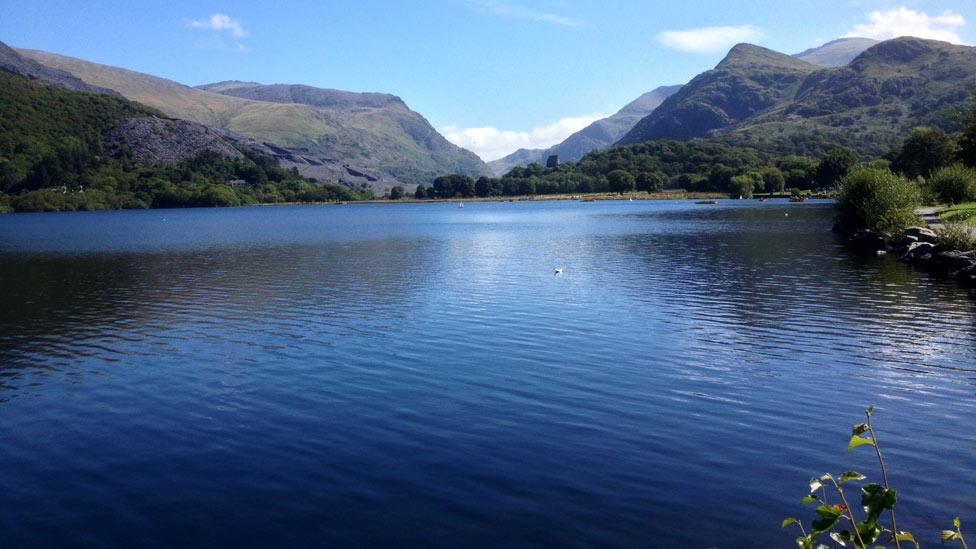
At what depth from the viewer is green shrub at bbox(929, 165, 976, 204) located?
3374 inches

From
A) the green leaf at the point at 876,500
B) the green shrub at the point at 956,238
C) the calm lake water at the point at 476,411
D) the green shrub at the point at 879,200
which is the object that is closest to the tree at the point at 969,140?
the green shrub at the point at 879,200

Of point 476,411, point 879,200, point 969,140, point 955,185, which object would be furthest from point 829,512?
point 969,140

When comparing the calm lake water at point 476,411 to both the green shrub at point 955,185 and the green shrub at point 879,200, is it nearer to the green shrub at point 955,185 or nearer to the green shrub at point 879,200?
the green shrub at point 879,200

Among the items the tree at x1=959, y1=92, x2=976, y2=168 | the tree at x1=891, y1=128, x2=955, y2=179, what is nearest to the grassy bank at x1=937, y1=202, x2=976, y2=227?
the tree at x1=959, y1=92, x2=976, y2=168

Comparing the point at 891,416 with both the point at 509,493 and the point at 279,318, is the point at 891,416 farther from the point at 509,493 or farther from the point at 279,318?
the point at 279,318

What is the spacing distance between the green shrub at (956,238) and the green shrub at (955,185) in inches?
1496

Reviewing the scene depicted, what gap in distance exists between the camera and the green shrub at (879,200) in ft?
236

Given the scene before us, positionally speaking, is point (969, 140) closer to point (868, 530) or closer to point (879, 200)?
point (879, 200)

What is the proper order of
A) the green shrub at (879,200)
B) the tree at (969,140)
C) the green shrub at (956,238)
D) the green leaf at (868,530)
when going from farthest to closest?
the tree at (969,140)
the green shrub at (879,200)
the green shrub at (956,238)
the green leaf at (868,530)

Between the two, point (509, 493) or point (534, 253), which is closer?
point (509, 493)

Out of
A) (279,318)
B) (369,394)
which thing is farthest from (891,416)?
(279,318)

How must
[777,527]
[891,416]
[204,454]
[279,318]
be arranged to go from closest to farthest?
[777,527] → [204,454] → [891,416] → [279,318]

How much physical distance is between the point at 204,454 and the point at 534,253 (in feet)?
194

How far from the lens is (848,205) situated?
90.2m
